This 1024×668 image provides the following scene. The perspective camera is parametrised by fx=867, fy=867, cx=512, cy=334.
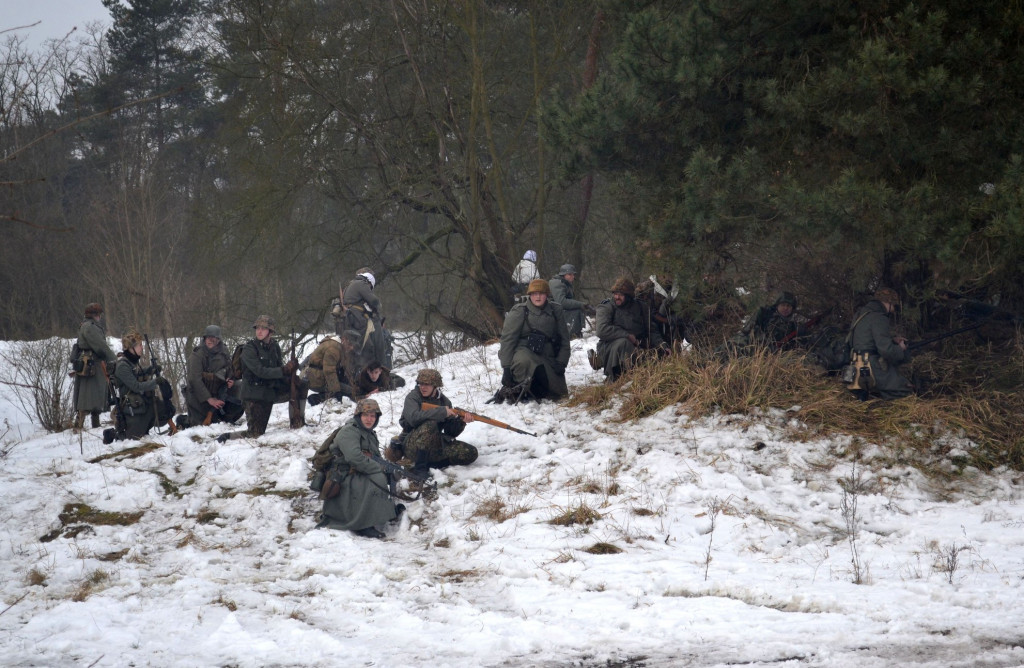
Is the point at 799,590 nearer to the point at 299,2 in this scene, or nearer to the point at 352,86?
the point at 352,86

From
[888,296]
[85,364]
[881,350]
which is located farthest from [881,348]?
[85,364]

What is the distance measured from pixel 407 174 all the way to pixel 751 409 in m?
8.55

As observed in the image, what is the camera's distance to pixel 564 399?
1040 centimetres

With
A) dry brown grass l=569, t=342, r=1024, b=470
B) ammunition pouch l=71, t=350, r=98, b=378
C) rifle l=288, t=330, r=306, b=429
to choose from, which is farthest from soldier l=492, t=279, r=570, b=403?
ammunition pouch l=71, t=350, r=98, b=378

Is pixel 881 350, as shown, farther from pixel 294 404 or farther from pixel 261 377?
pixel 261 377

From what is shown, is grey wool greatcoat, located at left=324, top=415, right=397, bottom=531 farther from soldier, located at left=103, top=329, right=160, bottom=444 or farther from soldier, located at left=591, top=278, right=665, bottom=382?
soldier, located at left=103, top=329, right=160, bottom=444

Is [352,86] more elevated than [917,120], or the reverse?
[352,86]

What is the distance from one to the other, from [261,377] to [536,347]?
3.28 m

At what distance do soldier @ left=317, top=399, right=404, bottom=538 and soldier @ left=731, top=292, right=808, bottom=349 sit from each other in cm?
457

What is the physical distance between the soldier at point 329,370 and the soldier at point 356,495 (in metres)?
4.40

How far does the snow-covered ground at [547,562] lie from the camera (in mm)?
4645

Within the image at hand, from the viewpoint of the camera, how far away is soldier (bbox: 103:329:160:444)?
10789 millimetres

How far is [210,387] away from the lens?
11203 mm

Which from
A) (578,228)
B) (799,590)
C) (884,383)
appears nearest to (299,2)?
(578,228)
